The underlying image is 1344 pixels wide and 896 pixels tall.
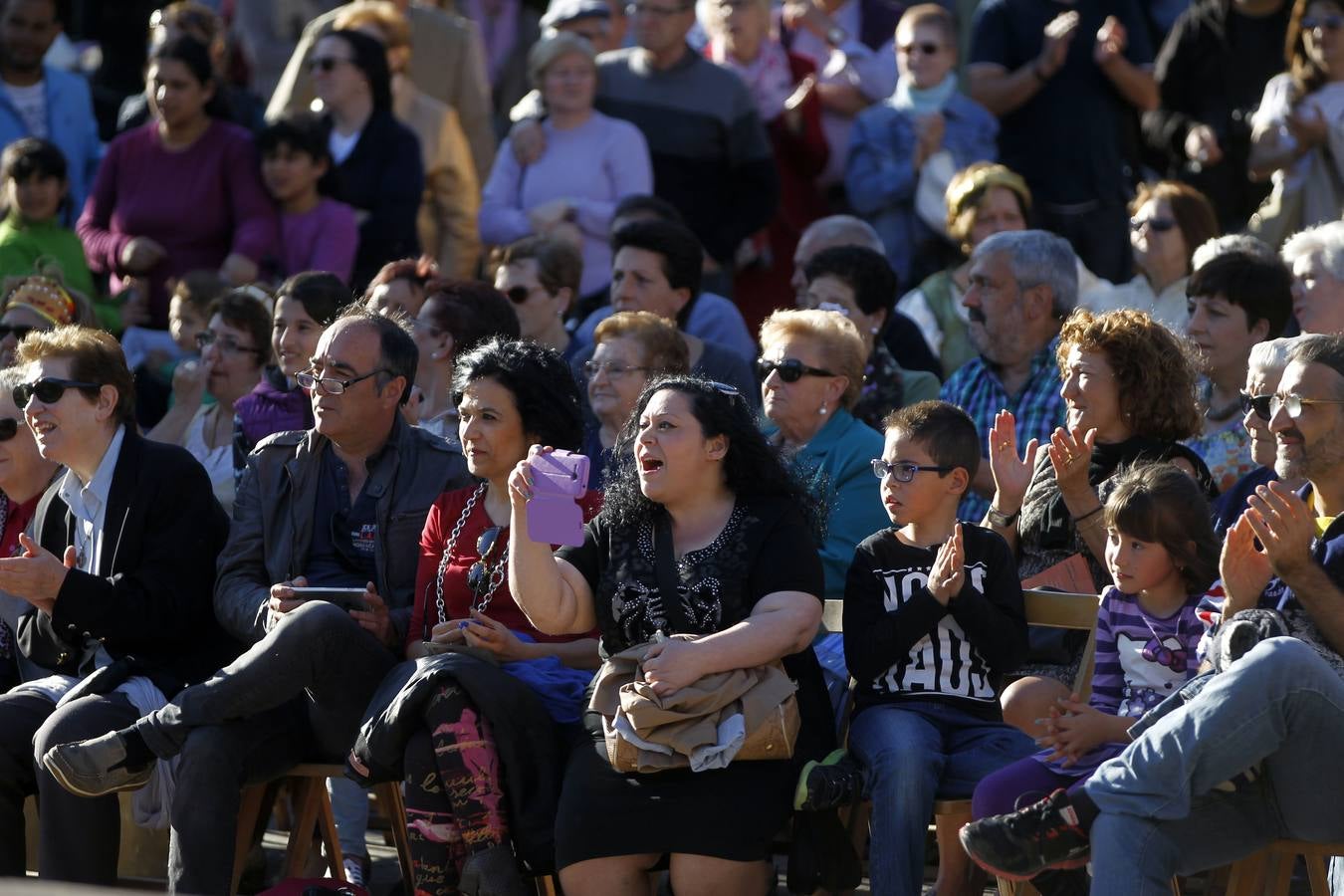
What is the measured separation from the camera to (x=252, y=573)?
17.3 feet

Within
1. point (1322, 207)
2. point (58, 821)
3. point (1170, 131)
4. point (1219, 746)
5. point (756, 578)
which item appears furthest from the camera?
point (1170, 131)

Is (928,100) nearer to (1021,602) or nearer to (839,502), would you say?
(839,502)

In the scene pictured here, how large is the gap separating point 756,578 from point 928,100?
13.6 ft

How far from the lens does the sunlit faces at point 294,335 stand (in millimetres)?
6262

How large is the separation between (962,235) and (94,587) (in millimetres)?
3556

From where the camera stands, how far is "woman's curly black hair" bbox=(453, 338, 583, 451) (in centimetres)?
509

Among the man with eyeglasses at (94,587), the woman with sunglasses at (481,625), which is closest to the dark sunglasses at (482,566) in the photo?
the woman with sunglasses at (481,625)

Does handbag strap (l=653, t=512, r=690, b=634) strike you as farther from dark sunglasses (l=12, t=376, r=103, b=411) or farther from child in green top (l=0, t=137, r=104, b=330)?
child in green top (l=0, t=137, r=104, b=330)

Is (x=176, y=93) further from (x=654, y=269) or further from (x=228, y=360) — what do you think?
(x=654, y=269)

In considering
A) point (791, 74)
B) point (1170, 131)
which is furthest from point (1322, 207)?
point (791, 74)

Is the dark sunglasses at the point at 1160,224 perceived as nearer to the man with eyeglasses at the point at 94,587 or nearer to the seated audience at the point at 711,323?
the seated audience at the point at 711,323

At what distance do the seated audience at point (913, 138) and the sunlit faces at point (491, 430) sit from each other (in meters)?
3.43

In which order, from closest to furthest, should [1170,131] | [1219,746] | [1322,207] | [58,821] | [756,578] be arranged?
[1219,746]
[756,578]
[58,821]
[1322,207]
[1170,131]

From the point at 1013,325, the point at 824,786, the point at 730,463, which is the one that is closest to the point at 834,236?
the point at 1013,325
